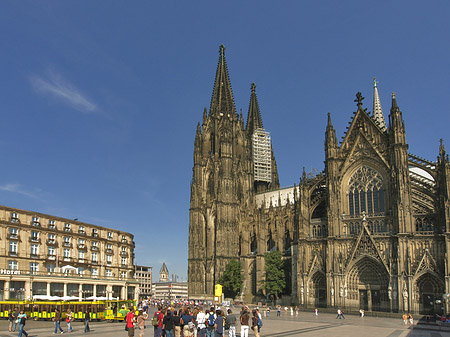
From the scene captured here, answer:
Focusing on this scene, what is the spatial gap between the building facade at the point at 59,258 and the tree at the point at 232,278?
1563 cm

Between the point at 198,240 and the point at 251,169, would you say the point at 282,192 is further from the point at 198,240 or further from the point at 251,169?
the point at 198,240

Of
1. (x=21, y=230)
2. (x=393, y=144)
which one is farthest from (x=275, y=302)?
(x=21, y=230)

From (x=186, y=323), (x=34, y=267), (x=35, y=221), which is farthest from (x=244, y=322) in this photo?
(x=35, y=221)

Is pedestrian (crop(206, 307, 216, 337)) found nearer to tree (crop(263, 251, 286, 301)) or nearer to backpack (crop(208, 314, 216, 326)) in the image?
backpack (crop(208, 314, 216, 326))

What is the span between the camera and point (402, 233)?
5844 cm

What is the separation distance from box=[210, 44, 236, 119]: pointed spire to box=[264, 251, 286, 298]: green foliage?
36.6 metres

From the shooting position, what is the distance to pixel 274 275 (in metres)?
73.2

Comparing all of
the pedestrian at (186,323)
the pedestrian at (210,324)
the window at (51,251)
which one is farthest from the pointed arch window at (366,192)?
the pedestrian at (186,323)

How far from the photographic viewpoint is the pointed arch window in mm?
63938

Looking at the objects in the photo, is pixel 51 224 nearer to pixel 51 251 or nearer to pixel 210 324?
pixel 51 251

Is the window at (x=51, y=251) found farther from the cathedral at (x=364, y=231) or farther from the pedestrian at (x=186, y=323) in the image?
the pedestrian at (x=186, y=323)

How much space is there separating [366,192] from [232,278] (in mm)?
28883

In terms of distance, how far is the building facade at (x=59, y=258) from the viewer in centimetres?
6209

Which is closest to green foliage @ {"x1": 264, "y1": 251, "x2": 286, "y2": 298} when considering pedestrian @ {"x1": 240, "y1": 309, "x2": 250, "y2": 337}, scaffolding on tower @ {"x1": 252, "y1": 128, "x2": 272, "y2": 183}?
scaffolding on tower @ {"x1": 252, "y1": 128, "x2": 272, "y2": 183}
